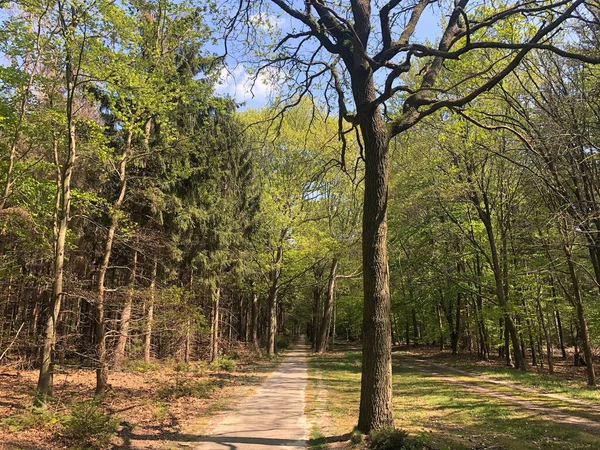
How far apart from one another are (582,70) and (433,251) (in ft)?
50.9

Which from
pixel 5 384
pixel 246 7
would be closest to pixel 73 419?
pixel 5 384

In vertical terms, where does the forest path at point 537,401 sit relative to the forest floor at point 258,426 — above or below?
below

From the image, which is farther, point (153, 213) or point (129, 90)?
point (153, 213)

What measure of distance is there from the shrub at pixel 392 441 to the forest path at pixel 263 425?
135 cm

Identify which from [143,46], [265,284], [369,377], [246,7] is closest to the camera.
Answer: [369,377]

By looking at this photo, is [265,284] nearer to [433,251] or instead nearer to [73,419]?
[433,251]


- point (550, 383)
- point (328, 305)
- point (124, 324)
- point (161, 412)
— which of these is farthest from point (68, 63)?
point (328, 305)

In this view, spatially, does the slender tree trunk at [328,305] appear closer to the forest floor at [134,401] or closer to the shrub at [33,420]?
the forest floor at [134,401]

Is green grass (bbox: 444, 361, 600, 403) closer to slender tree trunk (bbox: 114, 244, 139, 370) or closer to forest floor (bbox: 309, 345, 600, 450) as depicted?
forest floor (bbox: 309, 345, 600, 450)

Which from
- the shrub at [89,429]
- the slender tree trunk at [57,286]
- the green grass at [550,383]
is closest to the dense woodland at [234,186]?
the slender tree trunk at [57,286]

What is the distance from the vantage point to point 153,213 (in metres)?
15.2

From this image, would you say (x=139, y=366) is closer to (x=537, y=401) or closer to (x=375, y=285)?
(x=375, y=285)

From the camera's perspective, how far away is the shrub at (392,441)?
18.8ft

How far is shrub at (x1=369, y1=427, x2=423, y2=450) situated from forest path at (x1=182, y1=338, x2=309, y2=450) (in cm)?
135
